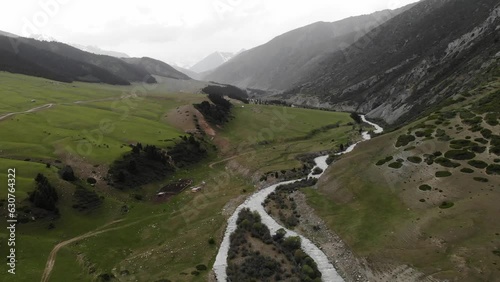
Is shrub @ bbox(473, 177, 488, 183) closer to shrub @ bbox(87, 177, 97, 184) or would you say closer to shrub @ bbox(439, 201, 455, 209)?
shrub @ bbox(439, 201, 455, 209)

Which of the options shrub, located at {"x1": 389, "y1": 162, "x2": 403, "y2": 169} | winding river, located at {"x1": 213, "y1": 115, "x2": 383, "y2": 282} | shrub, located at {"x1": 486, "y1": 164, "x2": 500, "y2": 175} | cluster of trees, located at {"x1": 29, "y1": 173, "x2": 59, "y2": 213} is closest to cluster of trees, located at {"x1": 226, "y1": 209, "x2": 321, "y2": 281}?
winding river, located at {"x1": 213, "y1": 115, "x2": 383, "y2": 282}

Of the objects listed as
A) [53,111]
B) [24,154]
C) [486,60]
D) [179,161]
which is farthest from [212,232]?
[486,60]

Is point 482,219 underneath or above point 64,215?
underneath

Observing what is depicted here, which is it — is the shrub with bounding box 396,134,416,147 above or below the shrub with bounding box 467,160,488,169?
above

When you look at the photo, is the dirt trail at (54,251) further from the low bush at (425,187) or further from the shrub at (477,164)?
the shrub at (477,164)

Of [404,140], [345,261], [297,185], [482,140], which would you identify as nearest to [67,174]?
[297,185]

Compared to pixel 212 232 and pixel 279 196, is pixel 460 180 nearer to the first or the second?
pixel 279 196

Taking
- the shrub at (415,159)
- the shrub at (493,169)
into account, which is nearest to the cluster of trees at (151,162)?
the shrub at (415,159)
